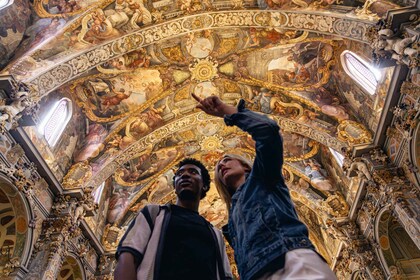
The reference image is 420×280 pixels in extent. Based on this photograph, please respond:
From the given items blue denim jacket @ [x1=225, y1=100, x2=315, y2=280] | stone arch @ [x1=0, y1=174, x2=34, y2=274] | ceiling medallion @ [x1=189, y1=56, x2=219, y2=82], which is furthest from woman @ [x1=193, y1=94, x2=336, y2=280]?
ceiling medallion @ [x1=189, y1=56, x2=219, y2=82]

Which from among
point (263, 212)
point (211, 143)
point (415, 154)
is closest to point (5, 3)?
point (211, 143)

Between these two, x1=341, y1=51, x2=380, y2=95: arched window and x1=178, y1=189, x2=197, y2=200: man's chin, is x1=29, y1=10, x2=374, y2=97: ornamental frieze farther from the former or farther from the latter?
x1=178, y1=189, x2=197, y2=200: man's chin

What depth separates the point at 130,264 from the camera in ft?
6.49

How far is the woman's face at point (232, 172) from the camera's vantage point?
8.45 feet

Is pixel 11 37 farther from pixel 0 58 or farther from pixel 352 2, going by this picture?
pixel 352 2

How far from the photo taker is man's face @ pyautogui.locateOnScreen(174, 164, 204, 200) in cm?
273

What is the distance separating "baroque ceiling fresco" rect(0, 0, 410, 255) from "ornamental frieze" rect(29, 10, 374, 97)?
0.03 meters

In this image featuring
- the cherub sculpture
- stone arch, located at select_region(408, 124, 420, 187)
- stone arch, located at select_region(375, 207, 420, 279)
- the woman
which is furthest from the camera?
stone arch, located at select_region(375, 207, 420, 279)

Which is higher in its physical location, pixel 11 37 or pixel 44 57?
pixel 11 37

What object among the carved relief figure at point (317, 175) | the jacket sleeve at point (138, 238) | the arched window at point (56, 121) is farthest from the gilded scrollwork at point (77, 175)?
the carved relief figure at point (317, 175)

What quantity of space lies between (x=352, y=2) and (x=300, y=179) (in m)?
8.73

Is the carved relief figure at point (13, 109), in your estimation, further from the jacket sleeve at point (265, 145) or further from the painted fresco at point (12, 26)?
the jacket sleeve at point (265, 145)

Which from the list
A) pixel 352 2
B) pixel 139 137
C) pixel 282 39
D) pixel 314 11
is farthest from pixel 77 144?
pixel 352 2

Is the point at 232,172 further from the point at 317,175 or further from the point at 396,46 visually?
the point at 317,175
